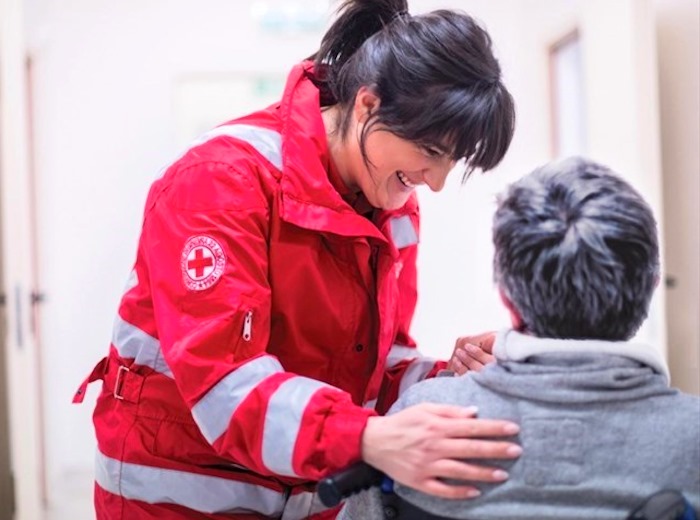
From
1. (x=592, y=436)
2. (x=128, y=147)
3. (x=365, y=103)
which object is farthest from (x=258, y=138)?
(x=128, y=147)

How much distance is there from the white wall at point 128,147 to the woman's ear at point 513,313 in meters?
2.94

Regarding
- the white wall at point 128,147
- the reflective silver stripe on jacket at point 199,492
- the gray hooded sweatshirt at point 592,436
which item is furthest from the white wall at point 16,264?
the gray hooded sweatshirt at point 592,436

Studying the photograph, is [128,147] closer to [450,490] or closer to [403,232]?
[403,232]

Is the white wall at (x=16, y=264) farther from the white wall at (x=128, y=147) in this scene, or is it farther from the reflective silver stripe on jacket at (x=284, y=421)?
the reflective silver stripe on jacket at (x=284, y=421)

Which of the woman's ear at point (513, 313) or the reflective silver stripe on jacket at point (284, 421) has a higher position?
the woman's ear at point (513, 313)

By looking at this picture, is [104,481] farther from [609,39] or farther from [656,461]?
[609,39]

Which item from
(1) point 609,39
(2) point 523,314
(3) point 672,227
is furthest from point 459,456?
(1) point 609,39

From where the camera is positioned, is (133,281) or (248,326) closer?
(248,326)

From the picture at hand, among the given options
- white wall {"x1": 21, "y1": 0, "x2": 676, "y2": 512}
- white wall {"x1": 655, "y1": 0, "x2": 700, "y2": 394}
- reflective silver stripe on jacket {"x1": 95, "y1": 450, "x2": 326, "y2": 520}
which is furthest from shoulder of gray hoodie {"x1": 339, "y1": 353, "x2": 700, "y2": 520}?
white wall {"x1": 21, "y1": 0, "x2": 676, "y2": 512}

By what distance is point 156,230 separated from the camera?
1.17 m

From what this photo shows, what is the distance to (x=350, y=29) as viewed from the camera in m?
1.32

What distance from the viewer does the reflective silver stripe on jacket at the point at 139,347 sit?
4.09 ft

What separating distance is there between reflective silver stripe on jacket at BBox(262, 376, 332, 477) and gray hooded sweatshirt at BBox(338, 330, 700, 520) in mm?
232

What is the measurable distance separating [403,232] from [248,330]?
1.44 feet
